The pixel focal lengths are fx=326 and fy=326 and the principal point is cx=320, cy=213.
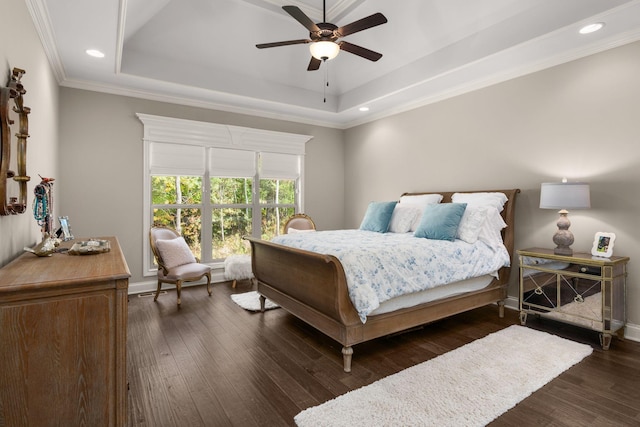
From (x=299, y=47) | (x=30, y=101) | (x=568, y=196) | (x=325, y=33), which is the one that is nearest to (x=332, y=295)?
(x=325, y=33)

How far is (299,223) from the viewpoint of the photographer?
542 cm

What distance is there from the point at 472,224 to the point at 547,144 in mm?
1201

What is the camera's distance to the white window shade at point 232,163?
5.02 meters

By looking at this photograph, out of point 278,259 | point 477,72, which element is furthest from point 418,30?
point 278,259

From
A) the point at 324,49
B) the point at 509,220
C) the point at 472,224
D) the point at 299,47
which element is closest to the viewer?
the point at 324,49

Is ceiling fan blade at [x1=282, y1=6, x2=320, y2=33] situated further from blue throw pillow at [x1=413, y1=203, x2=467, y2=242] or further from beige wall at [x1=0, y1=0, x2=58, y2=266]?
blue throw pillow at [x1=413, y1=203, x2=467, y2=242]

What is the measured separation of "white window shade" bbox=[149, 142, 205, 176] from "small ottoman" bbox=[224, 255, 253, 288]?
1.41m

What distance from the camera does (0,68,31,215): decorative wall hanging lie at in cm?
175

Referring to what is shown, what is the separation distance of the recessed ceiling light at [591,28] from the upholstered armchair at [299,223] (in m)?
4.02

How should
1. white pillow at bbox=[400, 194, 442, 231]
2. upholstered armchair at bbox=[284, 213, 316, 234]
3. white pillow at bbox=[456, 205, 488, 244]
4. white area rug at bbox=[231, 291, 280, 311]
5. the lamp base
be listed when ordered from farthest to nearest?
upholstered armchair at bbox=[284, 213, 316, 234] → white pillow at bbox=[400, 194, 442, 231] → white area rug at bbox=[231, 291, 280, 311] → white pillow at bbox=[456, 205, 488, 244] → the lamp base

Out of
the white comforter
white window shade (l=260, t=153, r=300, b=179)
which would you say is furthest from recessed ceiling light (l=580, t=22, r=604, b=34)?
white window shade (l=260, t=153, r=300, b=179)

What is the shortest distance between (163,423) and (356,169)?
16.2 feet

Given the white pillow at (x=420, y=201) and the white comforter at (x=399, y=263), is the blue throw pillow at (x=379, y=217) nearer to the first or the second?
the white pillow at (x=420, y=201)

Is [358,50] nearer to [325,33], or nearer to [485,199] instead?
[325,33]
